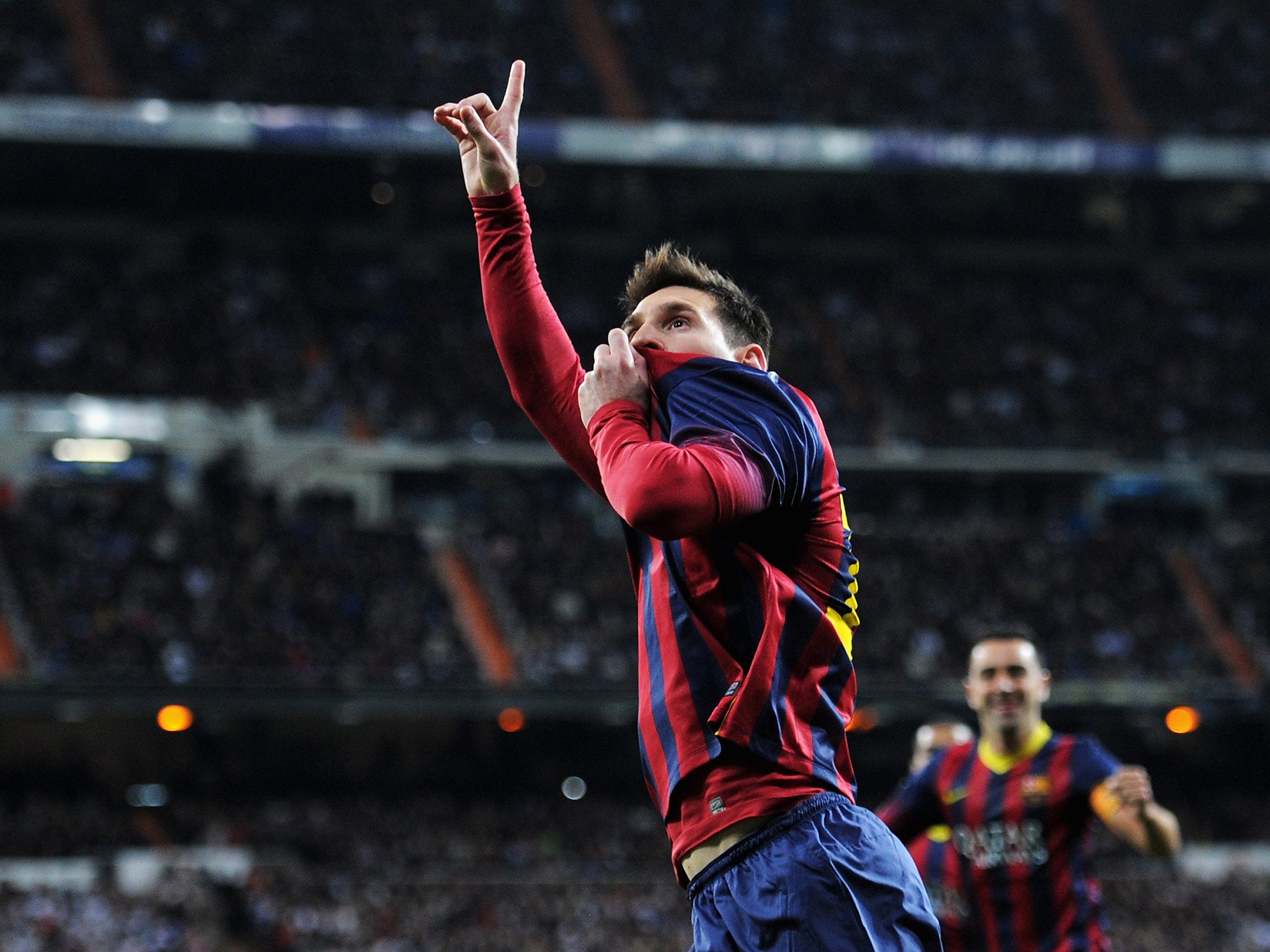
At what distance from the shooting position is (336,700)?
2550 cm

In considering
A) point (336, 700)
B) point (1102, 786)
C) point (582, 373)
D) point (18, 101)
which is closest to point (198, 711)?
point (336, 700)

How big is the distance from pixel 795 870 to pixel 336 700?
76.3 feet

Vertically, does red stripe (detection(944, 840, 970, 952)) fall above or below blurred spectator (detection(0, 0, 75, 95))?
below

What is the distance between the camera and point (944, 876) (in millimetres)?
7211

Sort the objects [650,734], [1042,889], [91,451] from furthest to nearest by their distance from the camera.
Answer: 1. [91,451]
2. [1042,889]
3. [650,734]

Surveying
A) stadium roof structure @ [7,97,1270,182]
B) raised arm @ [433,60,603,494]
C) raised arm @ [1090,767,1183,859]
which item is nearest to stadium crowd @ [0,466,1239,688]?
stadium roof structure @ [7,97,1270,182]

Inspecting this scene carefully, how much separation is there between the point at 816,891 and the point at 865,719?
25865mm

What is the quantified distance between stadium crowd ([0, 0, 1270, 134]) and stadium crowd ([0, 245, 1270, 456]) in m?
3.79

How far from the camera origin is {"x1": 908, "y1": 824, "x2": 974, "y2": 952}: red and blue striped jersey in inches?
265

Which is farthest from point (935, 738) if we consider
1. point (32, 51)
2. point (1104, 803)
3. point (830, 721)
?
point (32, 51)

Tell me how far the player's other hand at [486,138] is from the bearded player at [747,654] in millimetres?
466

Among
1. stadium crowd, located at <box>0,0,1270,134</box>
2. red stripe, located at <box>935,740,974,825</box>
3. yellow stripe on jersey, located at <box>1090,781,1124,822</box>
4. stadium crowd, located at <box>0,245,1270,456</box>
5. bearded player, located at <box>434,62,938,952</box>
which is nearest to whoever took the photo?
bearded player, located at <box>434,62,938,952</box>

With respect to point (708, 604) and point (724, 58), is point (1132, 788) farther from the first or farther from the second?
point (724, 58)

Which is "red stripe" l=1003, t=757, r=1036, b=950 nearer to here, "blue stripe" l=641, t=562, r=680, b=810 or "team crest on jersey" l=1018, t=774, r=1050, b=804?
"team crest on jersey" l=1018, t=774, r=1050, b=804
